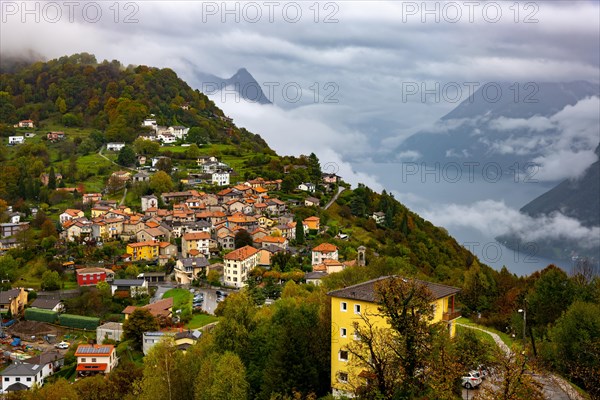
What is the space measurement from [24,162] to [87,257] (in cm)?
2279

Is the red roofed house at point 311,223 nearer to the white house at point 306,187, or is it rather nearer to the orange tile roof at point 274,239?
the orange tile roof at point 274,239

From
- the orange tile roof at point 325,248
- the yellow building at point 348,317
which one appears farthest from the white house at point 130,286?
the yellow building at point 348,317

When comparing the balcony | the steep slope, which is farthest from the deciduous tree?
the steep slope

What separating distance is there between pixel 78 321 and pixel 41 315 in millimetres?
2226

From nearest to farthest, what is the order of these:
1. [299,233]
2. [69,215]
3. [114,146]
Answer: [299,233]
[69,215]
[114,146]

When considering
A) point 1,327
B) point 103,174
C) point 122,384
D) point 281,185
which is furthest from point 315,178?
point 122,384

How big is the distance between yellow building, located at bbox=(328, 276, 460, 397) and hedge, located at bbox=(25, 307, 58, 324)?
918 inches

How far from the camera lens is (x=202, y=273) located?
37656 mm

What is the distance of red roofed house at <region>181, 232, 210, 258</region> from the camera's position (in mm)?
41188

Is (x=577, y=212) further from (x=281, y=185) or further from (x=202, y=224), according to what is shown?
(x=202, y=224)

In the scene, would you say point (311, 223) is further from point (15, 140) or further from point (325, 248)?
point (15, 140)

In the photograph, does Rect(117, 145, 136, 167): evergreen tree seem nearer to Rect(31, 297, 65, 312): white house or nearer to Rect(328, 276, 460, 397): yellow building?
Rect(31, 297, 65, 312): white house

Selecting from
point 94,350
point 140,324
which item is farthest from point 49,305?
point 94,350

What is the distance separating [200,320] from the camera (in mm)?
30938
